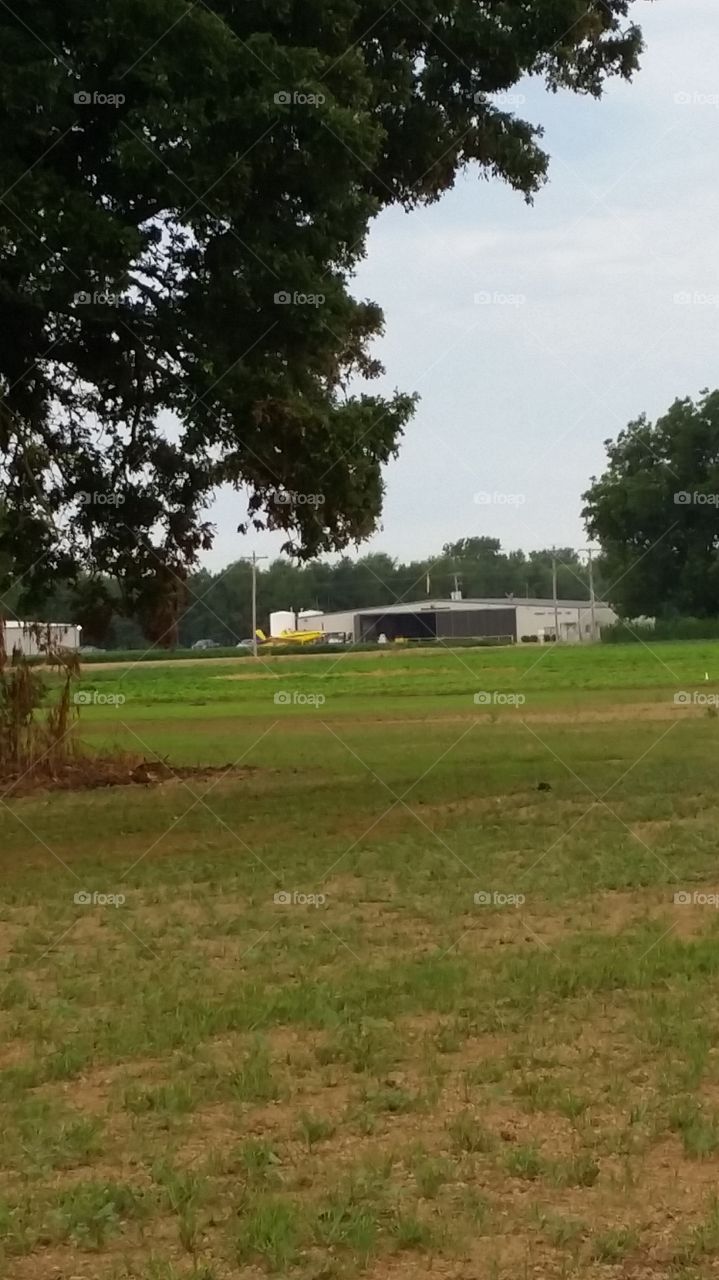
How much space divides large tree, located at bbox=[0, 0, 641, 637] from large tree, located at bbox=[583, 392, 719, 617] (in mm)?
49416

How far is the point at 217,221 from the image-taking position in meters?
14.5

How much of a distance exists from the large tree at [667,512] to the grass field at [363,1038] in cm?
5255

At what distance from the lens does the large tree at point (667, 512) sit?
67875 mm

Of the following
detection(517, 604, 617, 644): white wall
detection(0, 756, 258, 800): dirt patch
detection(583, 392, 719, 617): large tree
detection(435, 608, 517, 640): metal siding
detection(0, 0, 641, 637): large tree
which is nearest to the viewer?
detection(0, 0, 641, 637): large tree

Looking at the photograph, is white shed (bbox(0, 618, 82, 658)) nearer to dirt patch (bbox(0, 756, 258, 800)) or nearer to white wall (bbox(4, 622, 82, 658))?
white wall (bbox(4, 622, 82, 658))

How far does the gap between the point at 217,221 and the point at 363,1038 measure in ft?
31.4

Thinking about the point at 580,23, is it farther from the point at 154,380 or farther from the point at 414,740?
the point at 414,740

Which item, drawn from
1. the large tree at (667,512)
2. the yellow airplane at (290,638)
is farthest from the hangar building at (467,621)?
the large tree at (667,512)

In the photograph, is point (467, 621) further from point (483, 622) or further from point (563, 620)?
point (563, 620)

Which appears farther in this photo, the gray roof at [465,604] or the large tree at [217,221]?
the gray roof at [465,604]

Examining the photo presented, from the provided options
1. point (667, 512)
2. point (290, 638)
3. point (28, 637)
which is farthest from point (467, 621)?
point (28, 637)

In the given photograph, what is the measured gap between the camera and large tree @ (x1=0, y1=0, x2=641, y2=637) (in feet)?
43.8

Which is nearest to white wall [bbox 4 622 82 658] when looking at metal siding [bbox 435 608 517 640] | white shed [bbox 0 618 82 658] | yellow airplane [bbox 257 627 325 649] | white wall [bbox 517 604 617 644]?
white shed [bbox 0 618 82 658]

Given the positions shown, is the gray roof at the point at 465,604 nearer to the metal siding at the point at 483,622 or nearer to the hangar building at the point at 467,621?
the hangar building at the point at 467,621
